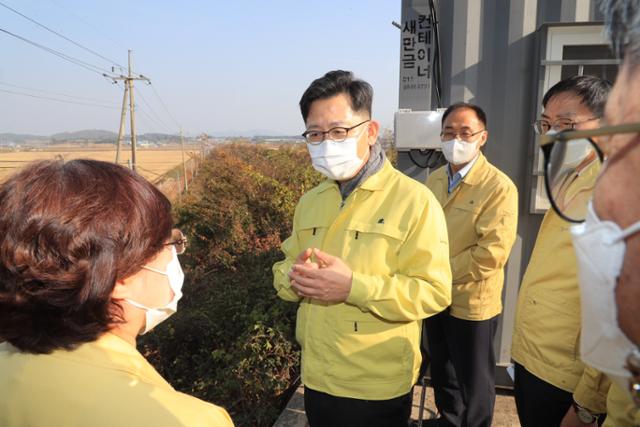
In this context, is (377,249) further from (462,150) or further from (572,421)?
(462,150)

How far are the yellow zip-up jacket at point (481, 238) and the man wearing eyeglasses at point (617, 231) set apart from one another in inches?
77.2

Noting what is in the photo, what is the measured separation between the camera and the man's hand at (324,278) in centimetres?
179

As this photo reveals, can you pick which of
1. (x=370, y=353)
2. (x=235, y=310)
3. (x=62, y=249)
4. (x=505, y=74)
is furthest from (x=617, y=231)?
(x=235, y=310)

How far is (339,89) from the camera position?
2109mm

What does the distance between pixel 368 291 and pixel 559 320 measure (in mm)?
819

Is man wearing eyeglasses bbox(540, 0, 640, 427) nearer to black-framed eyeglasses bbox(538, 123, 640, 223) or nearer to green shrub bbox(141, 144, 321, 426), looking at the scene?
A: black-framed eyeglasses bbox(538, 123, 640, 223)

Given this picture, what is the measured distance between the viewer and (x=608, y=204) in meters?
0.68

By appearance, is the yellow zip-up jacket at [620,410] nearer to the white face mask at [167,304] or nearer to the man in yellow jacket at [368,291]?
the man in yellow jacket at [368,291]

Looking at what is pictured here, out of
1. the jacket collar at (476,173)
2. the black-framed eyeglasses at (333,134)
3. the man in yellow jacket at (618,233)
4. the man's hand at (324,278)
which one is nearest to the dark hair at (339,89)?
the black-framed eyeglasses at (333,134)

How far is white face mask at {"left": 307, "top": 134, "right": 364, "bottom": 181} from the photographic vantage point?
213cm

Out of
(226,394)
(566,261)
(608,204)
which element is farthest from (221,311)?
(608,204)

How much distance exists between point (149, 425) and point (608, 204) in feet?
3.31

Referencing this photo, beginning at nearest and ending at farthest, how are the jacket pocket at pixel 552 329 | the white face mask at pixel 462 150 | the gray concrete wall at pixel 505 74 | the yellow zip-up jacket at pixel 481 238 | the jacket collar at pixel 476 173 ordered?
1. the jacket pocket at pixel 552 329
2. the yellow zip-up jacket at pixel 481 238
3. the jacket collar at pixel 476 173
4. the white face mask at pixel 462 150
5. the gray concrete wall at pixel 505 74

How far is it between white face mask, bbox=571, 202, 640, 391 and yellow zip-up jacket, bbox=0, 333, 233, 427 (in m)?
0.86
